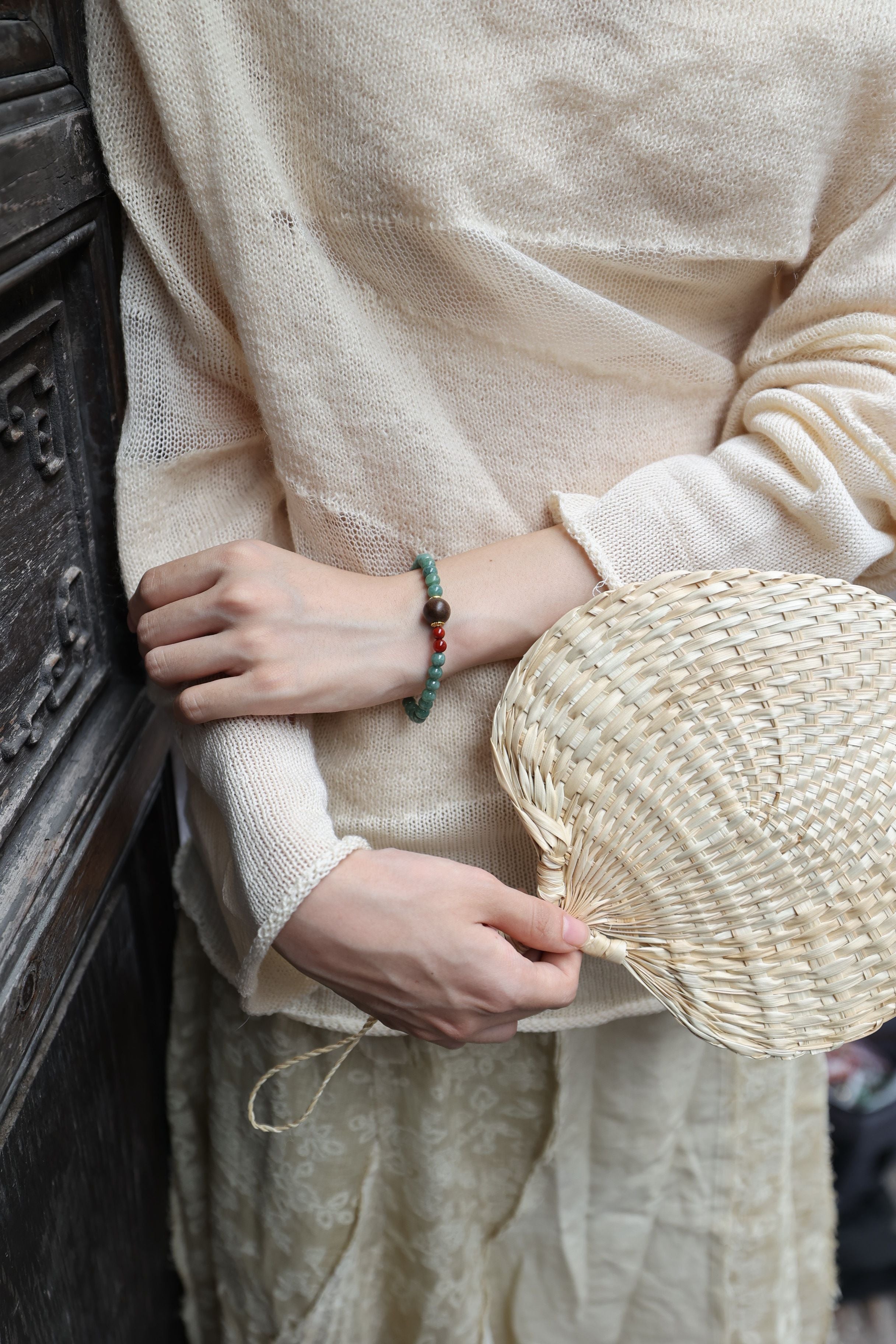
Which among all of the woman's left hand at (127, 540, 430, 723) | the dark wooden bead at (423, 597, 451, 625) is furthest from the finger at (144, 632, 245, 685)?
the dark wooden bead at (423, 597, 451, 625)

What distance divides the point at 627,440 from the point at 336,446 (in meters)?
0.20

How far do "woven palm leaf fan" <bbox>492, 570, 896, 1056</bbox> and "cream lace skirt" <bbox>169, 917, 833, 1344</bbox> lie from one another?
0.25 metres

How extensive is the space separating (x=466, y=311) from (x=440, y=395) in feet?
0.18

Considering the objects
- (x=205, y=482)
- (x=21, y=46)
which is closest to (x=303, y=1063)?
(x=205, y=482)

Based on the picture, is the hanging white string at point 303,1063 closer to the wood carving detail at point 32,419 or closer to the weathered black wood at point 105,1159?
the weathered black wood at point 105,1159

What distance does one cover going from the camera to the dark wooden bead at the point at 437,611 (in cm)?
59

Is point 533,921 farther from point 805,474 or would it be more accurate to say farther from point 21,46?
point 21,46

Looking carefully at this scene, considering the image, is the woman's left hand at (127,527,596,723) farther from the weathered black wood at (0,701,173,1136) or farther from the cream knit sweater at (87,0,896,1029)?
the weathered black wood at (0,701,173,1136)

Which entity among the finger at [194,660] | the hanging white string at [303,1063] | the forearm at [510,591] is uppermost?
the finger at [194,660]

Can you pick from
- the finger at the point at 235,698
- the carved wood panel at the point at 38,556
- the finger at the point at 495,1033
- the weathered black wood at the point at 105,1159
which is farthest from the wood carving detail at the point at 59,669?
the finger at the point at 495,1033

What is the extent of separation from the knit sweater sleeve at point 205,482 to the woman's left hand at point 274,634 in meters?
0.03

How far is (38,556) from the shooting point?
0.62m

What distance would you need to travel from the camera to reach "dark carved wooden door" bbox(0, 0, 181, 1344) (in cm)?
56

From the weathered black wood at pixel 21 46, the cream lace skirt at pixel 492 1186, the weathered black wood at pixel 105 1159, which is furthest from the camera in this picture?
the cream lace skirt at pixel 492 1186
